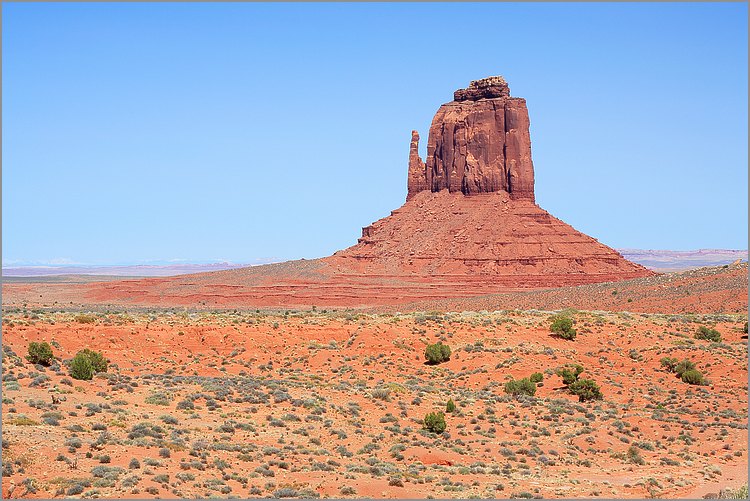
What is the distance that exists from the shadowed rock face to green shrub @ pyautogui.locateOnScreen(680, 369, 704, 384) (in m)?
72.8

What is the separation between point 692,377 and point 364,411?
50.2 ft

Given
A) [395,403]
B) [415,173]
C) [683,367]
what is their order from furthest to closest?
[415,173], [683,367], [395,403]

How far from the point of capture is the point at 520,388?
32156mm

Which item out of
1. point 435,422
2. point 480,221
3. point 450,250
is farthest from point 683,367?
point 480,221

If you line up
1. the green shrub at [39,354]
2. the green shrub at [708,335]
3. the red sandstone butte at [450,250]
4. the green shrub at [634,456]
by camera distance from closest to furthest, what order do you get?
the green shrub at [634,456]
the green shrub at [39,354]
the green shrub at [708,335]
the red sandstone butte at [450,250]

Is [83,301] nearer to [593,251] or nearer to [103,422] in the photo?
[593,251]

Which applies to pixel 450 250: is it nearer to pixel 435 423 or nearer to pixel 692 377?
pixel 692 377

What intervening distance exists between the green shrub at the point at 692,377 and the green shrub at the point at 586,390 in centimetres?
515

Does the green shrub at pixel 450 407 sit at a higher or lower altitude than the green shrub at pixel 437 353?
lower

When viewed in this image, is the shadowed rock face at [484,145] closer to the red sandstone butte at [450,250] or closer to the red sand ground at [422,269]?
the red sandstone butte at [450,250]

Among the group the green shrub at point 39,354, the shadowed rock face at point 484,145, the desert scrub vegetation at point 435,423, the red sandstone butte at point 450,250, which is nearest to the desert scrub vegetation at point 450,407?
the desert scrub vegetation at point 435,423

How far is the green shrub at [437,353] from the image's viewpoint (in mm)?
37156

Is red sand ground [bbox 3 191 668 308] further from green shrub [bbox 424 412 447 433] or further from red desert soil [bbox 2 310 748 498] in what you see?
green shrub [bbox 424 412 447 433]

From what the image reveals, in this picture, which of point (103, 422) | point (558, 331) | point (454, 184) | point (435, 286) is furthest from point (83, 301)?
point (103, 422)
